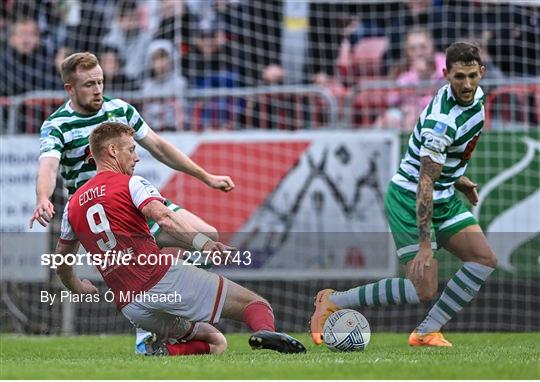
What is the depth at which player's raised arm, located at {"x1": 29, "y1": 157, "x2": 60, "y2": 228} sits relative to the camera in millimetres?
7805

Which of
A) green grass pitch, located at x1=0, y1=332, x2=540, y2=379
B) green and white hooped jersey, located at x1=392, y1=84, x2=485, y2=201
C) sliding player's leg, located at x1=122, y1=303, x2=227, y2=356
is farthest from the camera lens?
green and white hooped jersey, located at x1=392, y1=84, x2=485, y2=201

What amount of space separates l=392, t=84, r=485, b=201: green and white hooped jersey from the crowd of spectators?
12.1 feet

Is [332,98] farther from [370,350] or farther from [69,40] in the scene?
[370,350]

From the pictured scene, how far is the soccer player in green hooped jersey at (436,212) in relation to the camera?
336 inches

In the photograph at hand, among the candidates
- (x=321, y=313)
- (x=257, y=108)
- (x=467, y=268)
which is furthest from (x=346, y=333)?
(x=257, y=108)

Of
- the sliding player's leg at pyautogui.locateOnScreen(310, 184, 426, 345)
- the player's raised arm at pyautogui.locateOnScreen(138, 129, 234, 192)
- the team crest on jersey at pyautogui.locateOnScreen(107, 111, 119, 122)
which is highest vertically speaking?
the team crest on jersey at pyautogui.locateOnScreen(107, 111, 119, 122)

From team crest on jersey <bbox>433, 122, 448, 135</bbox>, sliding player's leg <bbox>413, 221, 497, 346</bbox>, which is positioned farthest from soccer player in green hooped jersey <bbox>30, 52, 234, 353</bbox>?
sliding player's leg <bbox>413, 221, 497, 346</bbox>

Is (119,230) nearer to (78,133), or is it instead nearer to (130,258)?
(130,258)

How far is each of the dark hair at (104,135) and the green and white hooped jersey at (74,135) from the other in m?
0.95

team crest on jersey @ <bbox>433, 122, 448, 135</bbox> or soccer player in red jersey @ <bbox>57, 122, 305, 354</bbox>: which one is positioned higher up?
→ team crest on jersey @ <bbox>433, 122, 448, 135</bbox>

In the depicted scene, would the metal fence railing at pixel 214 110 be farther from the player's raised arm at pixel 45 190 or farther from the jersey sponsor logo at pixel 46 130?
the player's raised arm at pixel 45 190

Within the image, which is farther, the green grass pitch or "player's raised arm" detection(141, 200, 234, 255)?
"player's raised arm" detection(141, 200, 234, 255)

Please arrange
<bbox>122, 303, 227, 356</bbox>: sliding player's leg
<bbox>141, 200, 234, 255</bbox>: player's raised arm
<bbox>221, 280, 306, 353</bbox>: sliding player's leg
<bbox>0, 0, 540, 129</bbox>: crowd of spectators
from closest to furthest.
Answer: <bbox>141, 200, 234, 255</bbox>: player's raised arm, <bbox>221, 280, 306, 353</bbox>: sliding player's leg, <bbox>122, 303, 227, 356</bbox>: sliding player's leg, <bbox>0, 0, 540, 129</bbox>: crowd of spectators

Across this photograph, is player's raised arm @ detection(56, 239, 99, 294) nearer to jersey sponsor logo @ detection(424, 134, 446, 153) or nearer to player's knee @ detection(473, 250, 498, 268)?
jersey sponsor logo @ detection(424, 134, 446, 153)
